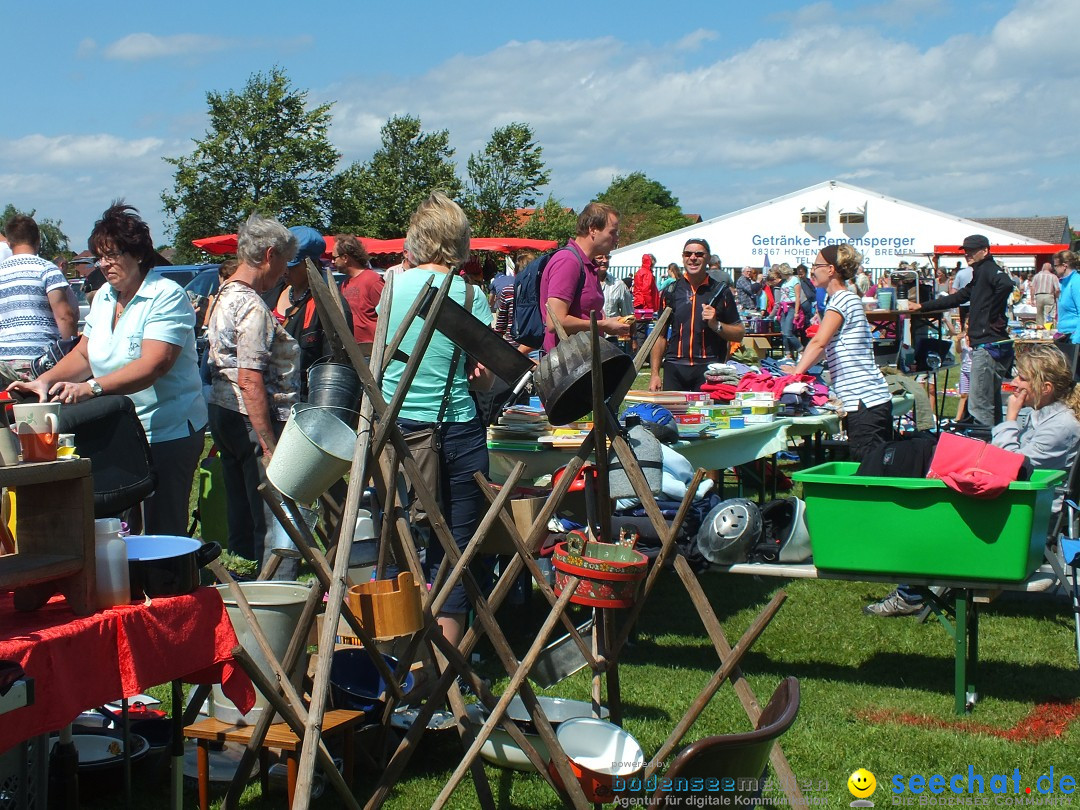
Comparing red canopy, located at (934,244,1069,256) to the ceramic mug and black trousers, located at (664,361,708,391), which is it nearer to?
black trousers, located at (664,361,708,391)

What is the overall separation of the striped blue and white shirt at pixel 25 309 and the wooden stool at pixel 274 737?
107 inches

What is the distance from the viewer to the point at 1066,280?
10398 mm

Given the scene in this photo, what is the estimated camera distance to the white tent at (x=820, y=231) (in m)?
37.5

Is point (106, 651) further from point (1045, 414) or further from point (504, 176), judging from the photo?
point (504, 176)

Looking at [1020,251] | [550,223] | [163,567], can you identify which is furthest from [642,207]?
[163,567]

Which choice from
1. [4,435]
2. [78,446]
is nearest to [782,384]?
[78,446]

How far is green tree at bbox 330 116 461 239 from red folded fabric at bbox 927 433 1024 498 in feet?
129

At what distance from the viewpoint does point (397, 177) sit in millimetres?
42844

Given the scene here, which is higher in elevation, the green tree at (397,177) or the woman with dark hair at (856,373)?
the green tree at (397,177)

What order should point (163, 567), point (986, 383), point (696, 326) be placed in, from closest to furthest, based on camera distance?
point (163, 567) < point (696, 326) < point (986, 383)

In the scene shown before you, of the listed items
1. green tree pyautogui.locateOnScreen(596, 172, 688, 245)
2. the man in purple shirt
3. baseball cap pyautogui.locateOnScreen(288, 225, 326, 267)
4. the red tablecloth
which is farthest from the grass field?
green tree pyautogui.locateOnScreen(596, 172, 688, 245)

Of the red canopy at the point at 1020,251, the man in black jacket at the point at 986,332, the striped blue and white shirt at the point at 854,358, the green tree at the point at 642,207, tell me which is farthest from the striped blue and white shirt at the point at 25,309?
the green tree at the point at 642,207

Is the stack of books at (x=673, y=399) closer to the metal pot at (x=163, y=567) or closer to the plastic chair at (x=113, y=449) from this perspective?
the plastic chair at (x=113, y=449)

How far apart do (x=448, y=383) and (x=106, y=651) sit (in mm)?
1598
